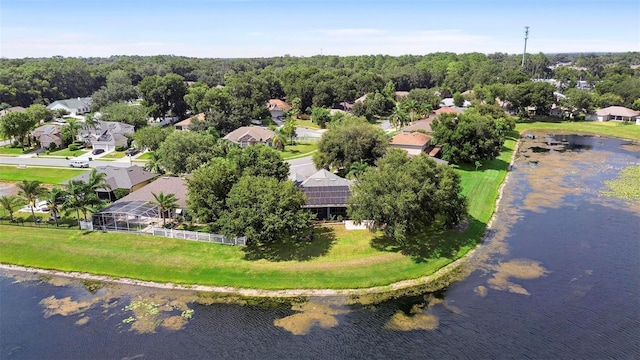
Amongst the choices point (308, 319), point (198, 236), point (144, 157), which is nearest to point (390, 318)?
point (308, 319)

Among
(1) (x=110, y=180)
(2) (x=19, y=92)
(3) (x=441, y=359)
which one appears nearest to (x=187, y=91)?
(2) (x=19, y=92)

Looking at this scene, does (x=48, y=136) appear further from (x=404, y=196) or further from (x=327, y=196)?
(x=404, y=196)

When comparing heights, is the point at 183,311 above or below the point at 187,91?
below

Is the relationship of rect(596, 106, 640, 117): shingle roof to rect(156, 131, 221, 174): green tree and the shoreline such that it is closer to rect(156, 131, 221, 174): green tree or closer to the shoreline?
the shoreline

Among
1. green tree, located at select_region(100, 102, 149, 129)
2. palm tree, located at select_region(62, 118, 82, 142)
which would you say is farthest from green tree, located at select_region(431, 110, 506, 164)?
palm tree, located at select_region(62, 118, 82, 142)

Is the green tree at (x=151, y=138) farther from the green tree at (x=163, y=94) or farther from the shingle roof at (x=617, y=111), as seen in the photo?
the shingle roof at (x=617, y=111)

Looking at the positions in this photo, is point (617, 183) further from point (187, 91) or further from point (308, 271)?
point (187, 91)
